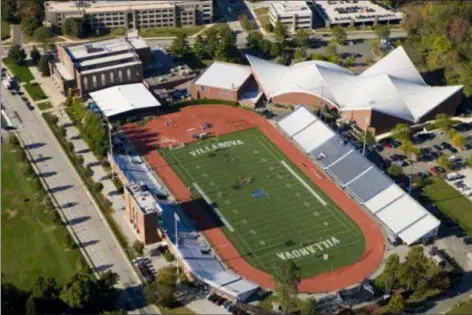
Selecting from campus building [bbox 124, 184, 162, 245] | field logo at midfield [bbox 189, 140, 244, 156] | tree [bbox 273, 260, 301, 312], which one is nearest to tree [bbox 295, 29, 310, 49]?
field logo at midfield [bbox 189, 140, 244, 156]

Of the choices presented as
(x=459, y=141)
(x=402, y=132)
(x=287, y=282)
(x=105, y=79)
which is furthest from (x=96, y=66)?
(x=287, y=282)

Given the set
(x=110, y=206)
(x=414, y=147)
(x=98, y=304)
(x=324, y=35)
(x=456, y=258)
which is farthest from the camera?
(x=324, y=35)

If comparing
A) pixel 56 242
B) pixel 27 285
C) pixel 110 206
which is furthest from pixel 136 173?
Result: pixel 27 285

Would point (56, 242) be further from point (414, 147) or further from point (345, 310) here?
point (414, 147)

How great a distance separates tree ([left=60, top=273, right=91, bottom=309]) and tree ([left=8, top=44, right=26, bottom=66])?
59347 millimetres

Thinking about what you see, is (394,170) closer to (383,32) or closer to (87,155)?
(87,155)

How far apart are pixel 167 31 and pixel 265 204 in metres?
56.6

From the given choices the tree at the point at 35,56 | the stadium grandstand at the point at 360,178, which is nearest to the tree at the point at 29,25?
the tree at the point at 35,56

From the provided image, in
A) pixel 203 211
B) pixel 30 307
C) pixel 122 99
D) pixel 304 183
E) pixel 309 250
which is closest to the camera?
pixel 30 307

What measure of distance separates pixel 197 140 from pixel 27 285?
110 ft

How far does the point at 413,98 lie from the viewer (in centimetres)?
10500

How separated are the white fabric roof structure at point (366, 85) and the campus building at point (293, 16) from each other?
71.7 feet

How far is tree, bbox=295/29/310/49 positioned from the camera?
127 meters

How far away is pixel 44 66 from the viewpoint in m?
118
